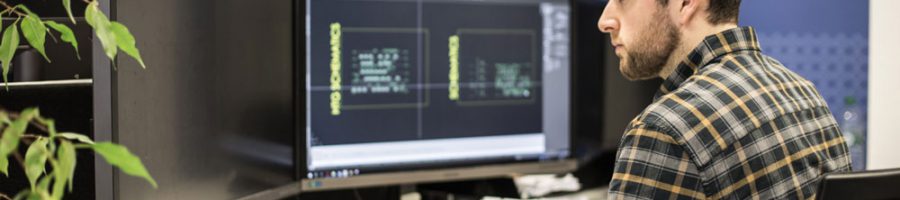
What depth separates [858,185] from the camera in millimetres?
841

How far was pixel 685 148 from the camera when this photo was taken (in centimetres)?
101

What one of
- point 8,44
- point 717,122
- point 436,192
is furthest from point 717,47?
point 436,192

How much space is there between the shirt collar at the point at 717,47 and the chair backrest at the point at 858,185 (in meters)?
0.32

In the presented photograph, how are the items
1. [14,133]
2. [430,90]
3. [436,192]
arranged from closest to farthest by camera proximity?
1. [14,133]
2. [430,90]
3. [436,192]

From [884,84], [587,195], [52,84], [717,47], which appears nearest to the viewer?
[717,47]

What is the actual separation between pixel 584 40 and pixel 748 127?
1106 mm

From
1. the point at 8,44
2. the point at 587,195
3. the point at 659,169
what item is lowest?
the point at 587,195

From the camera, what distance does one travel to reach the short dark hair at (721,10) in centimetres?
119

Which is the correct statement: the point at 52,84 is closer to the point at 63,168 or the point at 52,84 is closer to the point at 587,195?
the point at 63,168

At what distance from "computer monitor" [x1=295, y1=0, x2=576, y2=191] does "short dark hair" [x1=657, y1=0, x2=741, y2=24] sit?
2.19 feet

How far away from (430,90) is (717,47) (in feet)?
2.44

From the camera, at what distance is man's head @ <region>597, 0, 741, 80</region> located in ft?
3.91

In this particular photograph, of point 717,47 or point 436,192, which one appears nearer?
point 717,47

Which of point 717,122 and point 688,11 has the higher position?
point 688,11
